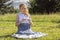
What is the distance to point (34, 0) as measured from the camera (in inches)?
1325

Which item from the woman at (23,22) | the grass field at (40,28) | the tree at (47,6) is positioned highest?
the woman at (23,22)

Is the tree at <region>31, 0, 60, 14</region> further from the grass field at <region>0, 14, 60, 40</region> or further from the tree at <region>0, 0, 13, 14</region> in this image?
the grass field at <region>0, 14, 60, 40</region>

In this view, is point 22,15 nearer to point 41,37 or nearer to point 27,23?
point 27,23

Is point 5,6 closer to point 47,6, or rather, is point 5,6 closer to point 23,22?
point 47,6

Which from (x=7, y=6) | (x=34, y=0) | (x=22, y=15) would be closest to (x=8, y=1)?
(x=7, y=6)

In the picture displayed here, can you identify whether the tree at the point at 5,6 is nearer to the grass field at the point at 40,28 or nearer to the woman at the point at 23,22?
the grass field at the point at 40,28

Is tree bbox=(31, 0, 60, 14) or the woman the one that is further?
tree bbox=(31, 0, 60, 14)

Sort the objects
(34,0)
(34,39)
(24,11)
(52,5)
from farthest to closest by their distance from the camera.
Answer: (34,0), (52,5), (24,11), (34,39)

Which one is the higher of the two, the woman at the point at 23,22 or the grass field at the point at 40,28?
the woman at the point at 23,22

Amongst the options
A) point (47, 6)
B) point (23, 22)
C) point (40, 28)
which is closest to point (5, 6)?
point (47, 6)

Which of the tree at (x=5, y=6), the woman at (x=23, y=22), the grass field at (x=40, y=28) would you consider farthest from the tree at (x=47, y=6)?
the woman at (x=23, y=22)

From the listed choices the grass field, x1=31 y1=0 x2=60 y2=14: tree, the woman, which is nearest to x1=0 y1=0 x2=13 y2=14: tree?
x1=31 y1=0 x2=60 y2=14: tree

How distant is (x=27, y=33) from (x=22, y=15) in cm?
Result: 76

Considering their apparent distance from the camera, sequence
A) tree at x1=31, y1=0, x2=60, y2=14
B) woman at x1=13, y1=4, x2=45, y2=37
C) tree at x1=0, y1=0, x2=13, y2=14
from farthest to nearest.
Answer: tree at x1=31, y1=0, x2=60, y2=14 < tree at x1=0, y1=0, x2=13, y2=14 < woman at x1=13, y1=4, x2=45, y2=37
